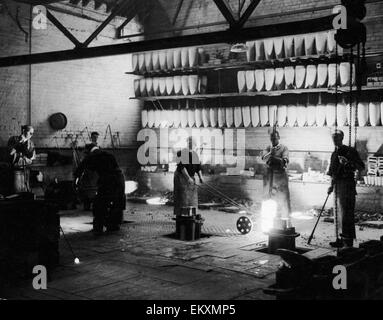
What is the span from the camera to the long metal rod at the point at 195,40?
669 centimetres

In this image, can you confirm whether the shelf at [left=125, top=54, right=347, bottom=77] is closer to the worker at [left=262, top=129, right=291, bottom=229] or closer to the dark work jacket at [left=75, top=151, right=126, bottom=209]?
the worker at [left=262, top=129, right=291, bottom=229]

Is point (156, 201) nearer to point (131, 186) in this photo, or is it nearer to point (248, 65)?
point (131, 186)

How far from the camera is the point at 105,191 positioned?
9.66 metres

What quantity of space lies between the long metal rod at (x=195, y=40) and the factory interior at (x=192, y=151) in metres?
0.03

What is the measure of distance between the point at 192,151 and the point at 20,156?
441cm

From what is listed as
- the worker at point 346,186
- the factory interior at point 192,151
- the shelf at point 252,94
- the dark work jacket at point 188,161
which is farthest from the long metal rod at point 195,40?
the shelf at point 252,94

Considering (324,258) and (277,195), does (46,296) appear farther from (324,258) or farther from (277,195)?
(277,195)

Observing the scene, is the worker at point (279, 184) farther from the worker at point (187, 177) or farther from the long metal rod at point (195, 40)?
the long metal rod at point (195, 40)

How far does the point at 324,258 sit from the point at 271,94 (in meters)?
9.04

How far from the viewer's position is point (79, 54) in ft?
30.5

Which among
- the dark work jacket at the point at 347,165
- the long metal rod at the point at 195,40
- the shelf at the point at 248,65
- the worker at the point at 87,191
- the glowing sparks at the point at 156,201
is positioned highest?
the shelf at the point at 248,65

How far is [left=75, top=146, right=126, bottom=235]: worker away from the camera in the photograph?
378 inches

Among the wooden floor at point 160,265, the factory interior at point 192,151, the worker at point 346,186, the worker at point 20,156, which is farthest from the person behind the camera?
the worker at point 20,156

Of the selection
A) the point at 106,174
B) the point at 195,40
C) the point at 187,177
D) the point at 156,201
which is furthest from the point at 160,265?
the point at 156,201
